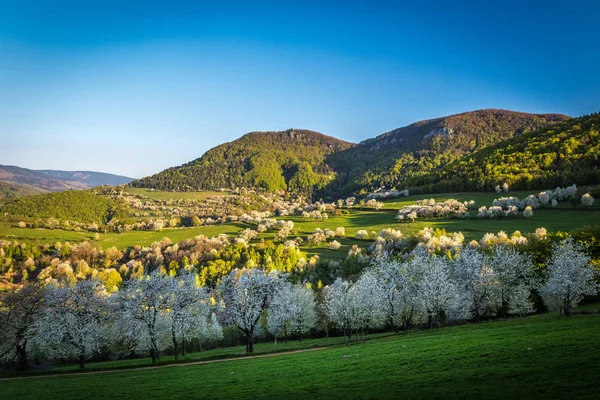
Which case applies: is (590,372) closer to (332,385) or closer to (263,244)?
(332,385)

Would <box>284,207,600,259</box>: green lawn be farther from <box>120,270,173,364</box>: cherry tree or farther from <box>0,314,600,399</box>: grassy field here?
<box>0,314,600,399</box>: grassy field

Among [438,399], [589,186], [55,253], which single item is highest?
[589,186]

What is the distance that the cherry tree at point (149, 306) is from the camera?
194 feet

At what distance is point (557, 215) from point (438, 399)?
150 metres

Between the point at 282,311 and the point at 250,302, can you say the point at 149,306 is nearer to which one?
the point at 250,302

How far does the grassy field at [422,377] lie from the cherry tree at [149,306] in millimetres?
20390

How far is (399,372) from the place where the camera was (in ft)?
83.9

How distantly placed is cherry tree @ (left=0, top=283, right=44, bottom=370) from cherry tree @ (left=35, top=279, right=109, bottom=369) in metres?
1.59

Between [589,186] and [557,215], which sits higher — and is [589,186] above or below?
above

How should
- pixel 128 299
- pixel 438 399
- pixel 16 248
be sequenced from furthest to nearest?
1. pixel 16 248
2. pixel 128 299
3. pixel 438 399

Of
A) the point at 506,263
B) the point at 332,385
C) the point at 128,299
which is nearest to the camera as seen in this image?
the point at 332,385

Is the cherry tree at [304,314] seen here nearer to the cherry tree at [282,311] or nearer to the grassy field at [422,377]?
the cherry tree at [282,311]

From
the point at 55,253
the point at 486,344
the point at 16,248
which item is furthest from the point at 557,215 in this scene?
the point at 16,248

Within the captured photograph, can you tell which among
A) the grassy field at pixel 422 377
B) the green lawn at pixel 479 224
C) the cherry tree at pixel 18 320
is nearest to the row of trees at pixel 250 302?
the cherry tree at pixel 18 320
